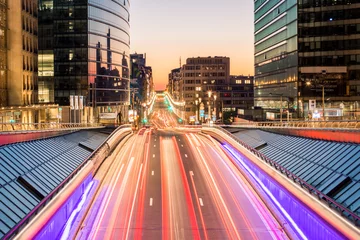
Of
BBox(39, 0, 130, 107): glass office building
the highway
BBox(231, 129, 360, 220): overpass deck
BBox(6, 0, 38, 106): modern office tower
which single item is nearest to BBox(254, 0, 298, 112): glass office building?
BBox(39, 0, 130, 107): glass office building

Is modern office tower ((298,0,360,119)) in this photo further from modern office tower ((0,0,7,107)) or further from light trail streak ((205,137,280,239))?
modern office tower ((0,0,7,107))

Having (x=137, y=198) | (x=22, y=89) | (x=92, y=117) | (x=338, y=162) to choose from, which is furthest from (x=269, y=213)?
(x=92, y=117)

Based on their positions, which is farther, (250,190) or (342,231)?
(250,190)

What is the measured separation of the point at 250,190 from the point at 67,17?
73.4 metres

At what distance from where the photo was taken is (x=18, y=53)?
6912 cm

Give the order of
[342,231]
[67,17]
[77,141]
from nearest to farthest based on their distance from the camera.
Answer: [342,231] < [77,141] < [67,17]

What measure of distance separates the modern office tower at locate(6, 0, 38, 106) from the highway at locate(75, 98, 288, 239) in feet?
82.0

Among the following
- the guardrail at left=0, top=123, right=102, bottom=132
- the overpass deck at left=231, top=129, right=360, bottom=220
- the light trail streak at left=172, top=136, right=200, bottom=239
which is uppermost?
the guardrail at left=0, top=123, right=102, bottom=132

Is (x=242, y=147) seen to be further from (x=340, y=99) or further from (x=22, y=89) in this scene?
(x=340, y=99)

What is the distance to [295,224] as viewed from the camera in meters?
25.8

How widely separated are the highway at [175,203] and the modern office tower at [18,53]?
2499 cm

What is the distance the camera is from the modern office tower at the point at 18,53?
66438 mm

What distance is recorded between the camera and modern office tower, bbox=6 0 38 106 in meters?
66.4

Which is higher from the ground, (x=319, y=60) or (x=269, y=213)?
(x=319, y=60)
